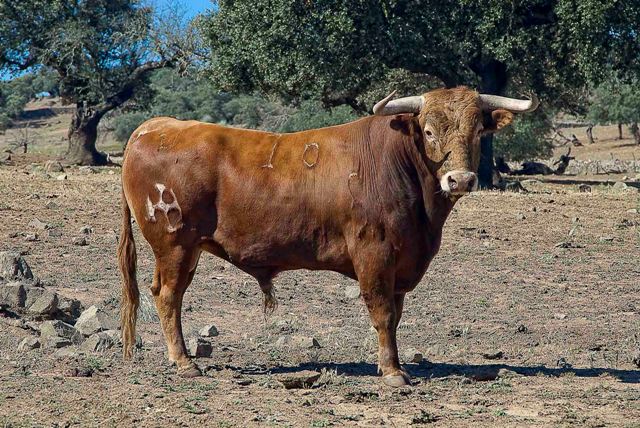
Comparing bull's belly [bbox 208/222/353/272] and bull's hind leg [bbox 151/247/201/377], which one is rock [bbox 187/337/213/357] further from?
bull's belly [bbox 208/222/353/272]

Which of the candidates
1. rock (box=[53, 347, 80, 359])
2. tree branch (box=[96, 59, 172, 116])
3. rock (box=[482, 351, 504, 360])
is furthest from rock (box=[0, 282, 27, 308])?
tree branch (box=[96, 59, 172, 116])

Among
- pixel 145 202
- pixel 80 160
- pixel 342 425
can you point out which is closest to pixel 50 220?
pixel 145 202

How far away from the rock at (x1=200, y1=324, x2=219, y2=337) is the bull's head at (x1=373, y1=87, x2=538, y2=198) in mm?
2849

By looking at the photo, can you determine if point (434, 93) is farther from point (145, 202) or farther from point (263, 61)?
point (263, 61)

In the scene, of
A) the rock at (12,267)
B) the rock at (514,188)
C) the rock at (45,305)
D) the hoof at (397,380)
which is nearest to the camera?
the hoof at (397,380)

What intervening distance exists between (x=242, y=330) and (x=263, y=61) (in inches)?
564

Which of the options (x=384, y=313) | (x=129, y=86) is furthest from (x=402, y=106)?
(x=129, y=86)

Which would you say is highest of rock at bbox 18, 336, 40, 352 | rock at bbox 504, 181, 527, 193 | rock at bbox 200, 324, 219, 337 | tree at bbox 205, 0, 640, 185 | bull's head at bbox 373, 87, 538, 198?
tree at bbox 205, 0, 640, 185

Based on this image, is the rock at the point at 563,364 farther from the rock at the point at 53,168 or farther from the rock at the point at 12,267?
the rock at the point at 53,168

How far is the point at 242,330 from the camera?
10000 millimetres

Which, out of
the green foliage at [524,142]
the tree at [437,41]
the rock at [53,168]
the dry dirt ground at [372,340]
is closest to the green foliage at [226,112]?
the green foliage at [524,142]

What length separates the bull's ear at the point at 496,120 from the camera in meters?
7.91

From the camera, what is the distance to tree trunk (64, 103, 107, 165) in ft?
106

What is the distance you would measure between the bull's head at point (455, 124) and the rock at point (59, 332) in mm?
3226
